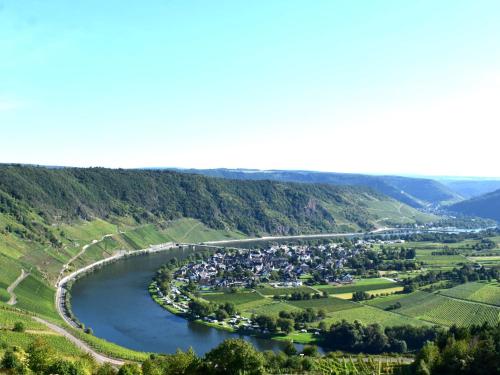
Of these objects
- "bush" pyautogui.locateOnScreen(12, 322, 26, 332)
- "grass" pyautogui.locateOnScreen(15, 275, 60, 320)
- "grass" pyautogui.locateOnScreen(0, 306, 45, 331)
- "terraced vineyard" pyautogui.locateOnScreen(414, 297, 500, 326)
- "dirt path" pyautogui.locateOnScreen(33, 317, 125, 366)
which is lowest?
"grass" pyautogui.locateOnScreen(15, 275, 60, 320)

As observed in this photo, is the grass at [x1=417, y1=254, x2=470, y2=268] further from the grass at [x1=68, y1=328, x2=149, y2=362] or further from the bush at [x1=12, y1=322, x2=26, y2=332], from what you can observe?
the bush at [x1=12, y1=322, x2=26, y2=332]

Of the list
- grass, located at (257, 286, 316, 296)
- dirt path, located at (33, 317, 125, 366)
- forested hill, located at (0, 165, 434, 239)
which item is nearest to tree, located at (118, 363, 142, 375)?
dirt path, located at (33, 317, 125, 366)

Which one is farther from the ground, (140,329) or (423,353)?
(423,353)

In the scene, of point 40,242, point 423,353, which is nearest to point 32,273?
point 40,242

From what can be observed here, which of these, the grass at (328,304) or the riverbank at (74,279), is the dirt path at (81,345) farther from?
the grass at (328,304)

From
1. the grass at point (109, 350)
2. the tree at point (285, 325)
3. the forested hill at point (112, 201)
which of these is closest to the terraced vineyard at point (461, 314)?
the tree at point (285, 325)

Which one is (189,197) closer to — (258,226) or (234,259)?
(258,226)

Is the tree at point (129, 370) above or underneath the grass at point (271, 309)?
above
